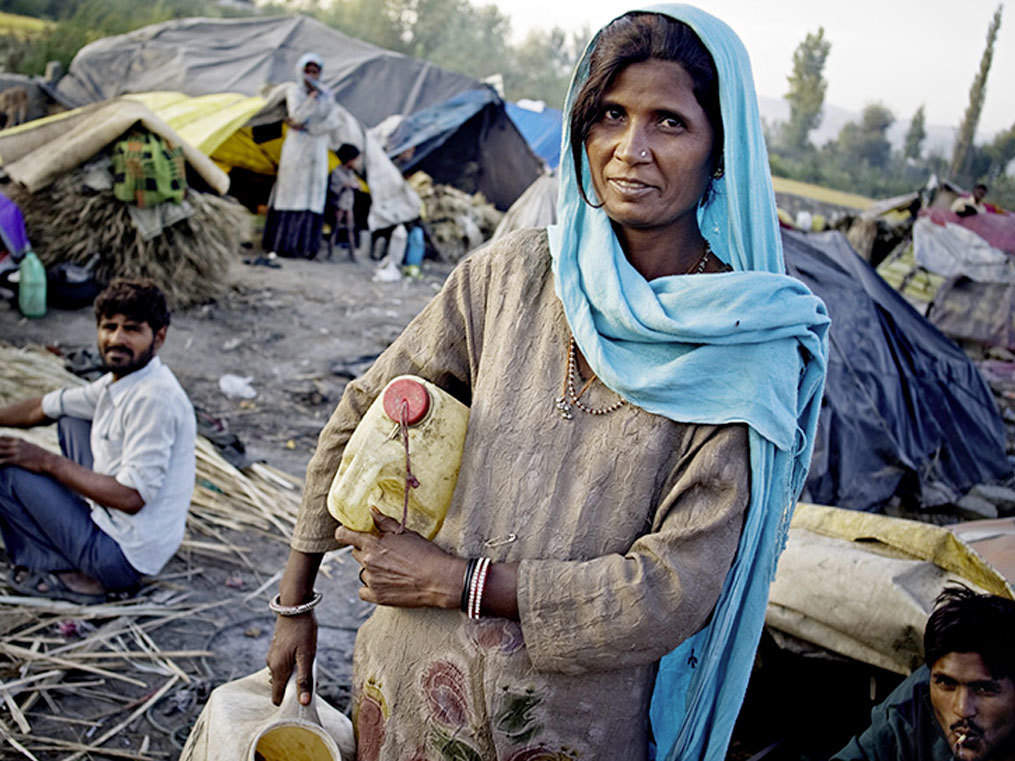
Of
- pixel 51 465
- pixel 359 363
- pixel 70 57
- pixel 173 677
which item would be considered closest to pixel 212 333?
pixel 359 363

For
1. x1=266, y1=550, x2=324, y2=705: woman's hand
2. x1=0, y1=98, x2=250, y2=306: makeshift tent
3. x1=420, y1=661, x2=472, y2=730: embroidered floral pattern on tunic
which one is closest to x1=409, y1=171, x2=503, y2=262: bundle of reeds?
x1=0, y1=98, x2=250, y2=306: makeshift tent

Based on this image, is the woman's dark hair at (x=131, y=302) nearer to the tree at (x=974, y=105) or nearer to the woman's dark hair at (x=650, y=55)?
the woman's dark hair at (x=650, y=55)

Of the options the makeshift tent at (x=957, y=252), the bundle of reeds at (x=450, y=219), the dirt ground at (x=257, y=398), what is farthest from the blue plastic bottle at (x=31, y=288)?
the makeshift tent at (x=957, y=252)

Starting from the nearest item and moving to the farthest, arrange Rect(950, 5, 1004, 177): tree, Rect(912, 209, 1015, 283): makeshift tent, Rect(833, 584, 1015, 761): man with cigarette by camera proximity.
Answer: Rect(833, 584, 1015, 761): man with cigarette < Rect(912, 209, 1015, 283): makeshift tent < Rect(950, 5, 1004, 177): tree

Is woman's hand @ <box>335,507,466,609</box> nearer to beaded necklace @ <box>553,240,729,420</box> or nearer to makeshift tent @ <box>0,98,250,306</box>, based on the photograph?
beaded necklace @ <box>553,240,729,420</box>

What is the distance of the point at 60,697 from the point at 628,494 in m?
2.28

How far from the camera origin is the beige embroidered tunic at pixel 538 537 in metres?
1.21

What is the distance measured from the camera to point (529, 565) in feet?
4.14

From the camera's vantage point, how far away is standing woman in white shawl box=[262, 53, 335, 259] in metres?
10.4

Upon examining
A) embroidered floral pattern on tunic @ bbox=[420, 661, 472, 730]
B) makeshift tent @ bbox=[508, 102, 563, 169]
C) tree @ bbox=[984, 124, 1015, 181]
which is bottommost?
embroidered floral pattern on tunic @ bbox=[420, 661, 472, 730]

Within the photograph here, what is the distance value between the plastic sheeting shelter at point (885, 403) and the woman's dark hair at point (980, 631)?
2898 mm

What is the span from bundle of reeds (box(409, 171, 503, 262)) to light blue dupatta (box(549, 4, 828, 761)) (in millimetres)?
11601

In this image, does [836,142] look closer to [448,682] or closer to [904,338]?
[904,338]

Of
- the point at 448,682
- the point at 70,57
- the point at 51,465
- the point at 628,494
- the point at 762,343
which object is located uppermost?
the point at 70,57
